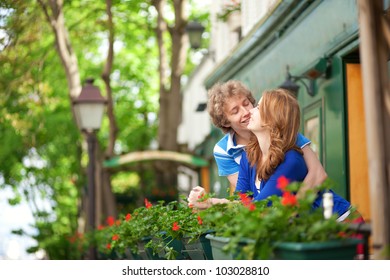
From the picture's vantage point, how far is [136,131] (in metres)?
28.7

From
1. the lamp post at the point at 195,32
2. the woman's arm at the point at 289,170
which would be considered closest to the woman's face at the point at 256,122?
the woman's arm at the point at 289,170

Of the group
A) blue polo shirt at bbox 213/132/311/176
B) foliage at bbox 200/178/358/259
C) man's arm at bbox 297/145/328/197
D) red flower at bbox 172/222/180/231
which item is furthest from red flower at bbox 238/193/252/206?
blue polo shirt at bbox 213/132/311/176

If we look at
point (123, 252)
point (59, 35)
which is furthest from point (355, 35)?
point (59, 35)

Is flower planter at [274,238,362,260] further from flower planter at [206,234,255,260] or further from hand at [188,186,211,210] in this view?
hand at [188,186,211,210]

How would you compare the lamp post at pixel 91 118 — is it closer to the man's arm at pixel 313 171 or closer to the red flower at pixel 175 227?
the red flower at pixel 175 227

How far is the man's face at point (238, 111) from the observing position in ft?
18.2

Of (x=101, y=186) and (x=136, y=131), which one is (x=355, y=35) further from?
(x=136, y=131)

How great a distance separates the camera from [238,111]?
560 centimetres

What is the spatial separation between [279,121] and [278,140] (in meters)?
0.09

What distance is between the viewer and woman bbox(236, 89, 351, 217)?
14.8ft

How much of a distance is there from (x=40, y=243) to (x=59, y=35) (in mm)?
3444

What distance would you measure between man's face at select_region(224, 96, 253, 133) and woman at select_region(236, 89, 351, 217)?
0.79 metres

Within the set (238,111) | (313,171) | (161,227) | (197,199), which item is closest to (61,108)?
(161,227)

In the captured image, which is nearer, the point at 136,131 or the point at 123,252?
the point at 123,252
